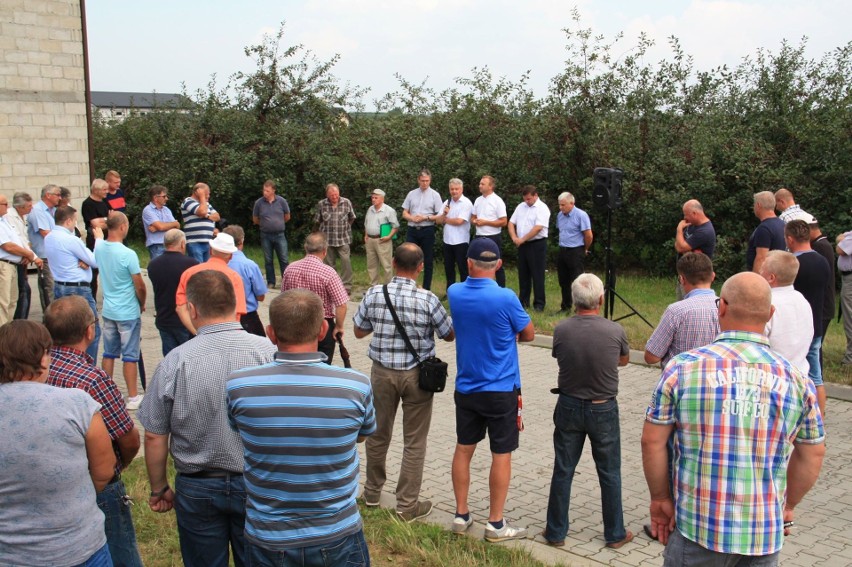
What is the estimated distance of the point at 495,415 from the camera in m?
5.12

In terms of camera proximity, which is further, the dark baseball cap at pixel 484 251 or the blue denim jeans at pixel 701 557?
the dark baseball cap at pixel 484 251

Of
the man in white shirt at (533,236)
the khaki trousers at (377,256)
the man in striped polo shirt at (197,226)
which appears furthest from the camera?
the khaki trousers at (377,256)

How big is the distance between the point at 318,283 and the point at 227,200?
1444 cm

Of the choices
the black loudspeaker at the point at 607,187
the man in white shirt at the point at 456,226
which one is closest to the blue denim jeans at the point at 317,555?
the black loudspeaker at the point at 607,187

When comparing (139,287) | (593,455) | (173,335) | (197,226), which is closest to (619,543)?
(593,455)

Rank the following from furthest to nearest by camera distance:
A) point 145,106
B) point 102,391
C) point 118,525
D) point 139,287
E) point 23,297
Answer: point 145,106 < point 23,297 < point 139,287 < point 118,525 < point 102,391

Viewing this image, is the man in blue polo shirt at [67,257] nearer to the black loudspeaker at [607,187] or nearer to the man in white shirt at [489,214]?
the man in white shirt at [489,214]

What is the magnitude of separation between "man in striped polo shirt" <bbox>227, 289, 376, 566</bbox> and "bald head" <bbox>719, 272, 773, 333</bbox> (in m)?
1.43

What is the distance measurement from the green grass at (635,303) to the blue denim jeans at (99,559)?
24.3 feet

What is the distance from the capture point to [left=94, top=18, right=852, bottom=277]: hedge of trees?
13.9 meters

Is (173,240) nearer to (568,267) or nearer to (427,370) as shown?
(427,370)

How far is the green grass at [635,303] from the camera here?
9.38 m

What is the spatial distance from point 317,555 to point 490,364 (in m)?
2.07

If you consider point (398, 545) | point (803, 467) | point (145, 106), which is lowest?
point (398, 545)
